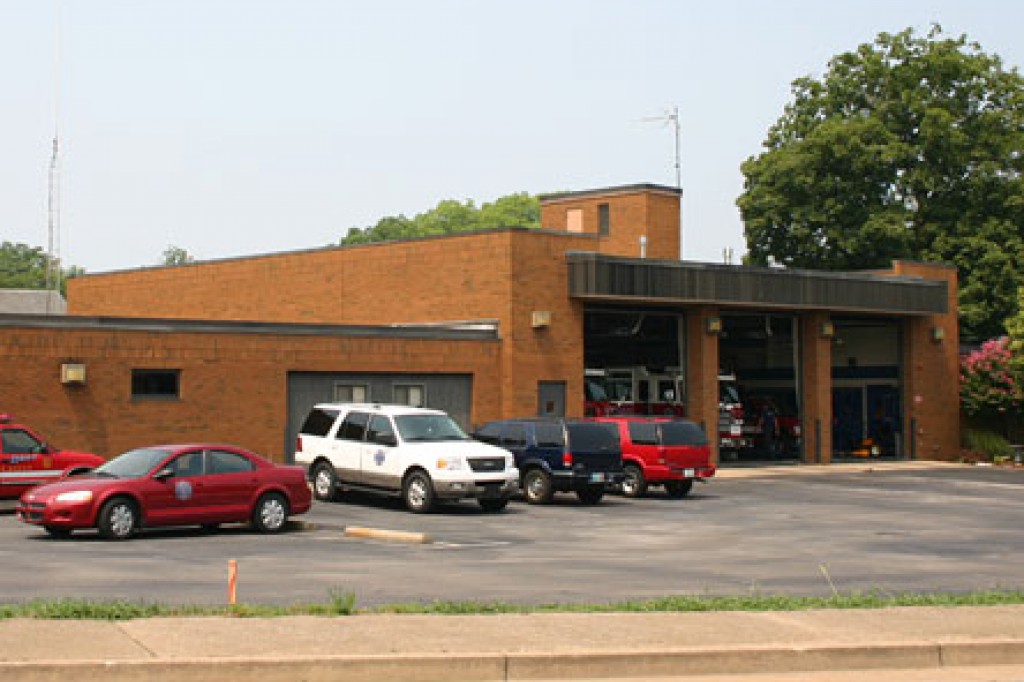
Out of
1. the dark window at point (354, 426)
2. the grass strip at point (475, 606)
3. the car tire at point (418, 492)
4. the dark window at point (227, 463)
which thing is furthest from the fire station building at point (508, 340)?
the grass strip at point (475, 606)

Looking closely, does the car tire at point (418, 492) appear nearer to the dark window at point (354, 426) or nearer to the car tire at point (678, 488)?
the dark window at point (354, 426)

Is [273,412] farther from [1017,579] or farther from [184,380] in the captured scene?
[1017,579]

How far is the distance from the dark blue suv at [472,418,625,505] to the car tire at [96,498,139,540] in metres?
10.5

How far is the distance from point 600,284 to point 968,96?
35.9m

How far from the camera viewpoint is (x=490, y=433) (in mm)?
32156

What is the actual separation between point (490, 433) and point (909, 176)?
4205 centimetres

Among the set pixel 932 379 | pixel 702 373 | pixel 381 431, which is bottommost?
pixel 381 431

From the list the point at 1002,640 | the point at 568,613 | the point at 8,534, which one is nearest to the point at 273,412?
the point at 8,534

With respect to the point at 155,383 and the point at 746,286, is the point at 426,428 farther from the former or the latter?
the point at 746,286

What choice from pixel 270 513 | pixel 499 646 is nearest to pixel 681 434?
pixel 270 513

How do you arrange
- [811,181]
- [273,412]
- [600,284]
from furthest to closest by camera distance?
1. [811,181]
2. [600,284]
3. [273,412]

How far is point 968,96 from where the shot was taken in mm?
69438

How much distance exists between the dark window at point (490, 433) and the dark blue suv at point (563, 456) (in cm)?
8

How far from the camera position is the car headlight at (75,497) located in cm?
2200
